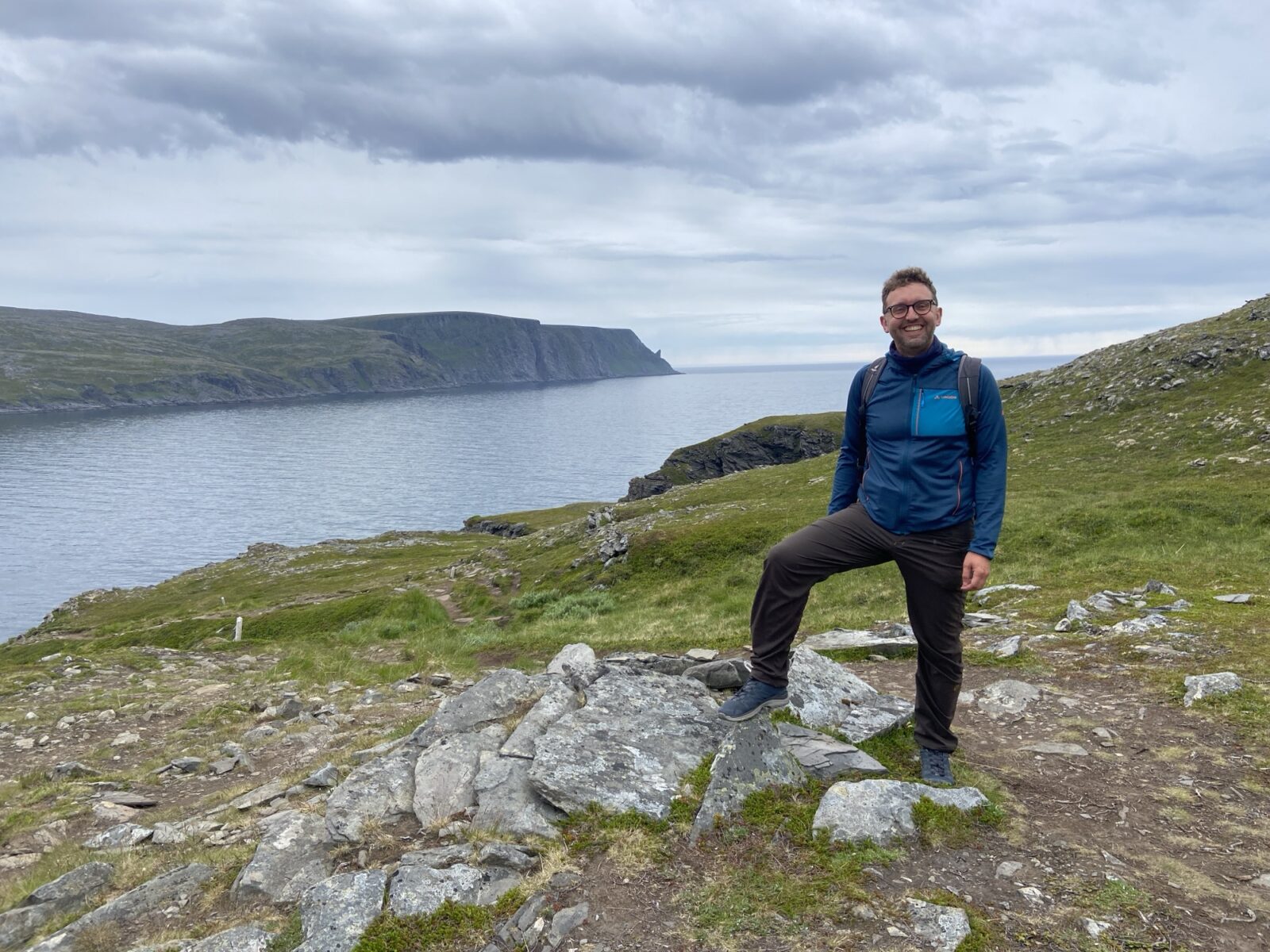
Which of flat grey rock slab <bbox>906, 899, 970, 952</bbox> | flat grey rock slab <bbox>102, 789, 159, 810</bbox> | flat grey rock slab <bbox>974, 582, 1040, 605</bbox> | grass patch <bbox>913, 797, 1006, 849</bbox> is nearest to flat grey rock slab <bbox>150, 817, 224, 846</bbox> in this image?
flat grey rock slab <bbox>102, 789, 159, 810</bbox>

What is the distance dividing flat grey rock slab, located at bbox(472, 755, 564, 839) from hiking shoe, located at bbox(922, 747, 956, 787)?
3892 mm

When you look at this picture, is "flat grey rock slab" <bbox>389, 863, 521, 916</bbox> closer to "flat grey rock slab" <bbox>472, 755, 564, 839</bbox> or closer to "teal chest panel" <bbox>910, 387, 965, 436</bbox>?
"flat grey rock slab" <bbox>472, 755, 564, 839</bbox>

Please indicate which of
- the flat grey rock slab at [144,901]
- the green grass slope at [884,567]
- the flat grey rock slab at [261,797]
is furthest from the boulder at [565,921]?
the green grass slope at [884,567]

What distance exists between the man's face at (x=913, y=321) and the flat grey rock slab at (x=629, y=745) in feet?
15.8

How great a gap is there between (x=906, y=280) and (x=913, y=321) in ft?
1.61

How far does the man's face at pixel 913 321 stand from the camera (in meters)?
7.13

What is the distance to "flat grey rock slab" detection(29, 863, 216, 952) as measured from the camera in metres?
6.77

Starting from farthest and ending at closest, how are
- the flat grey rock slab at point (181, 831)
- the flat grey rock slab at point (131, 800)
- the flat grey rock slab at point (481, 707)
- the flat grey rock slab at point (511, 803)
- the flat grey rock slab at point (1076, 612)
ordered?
the flat grey rock slab at point (1076, 612)
the flat grey rock slab at point (131, 800)
the flat grey rock slab at point (481, 707)
the flat grey rock slab at point (181, 831)
the flat grey rock slab at point (511, 803)

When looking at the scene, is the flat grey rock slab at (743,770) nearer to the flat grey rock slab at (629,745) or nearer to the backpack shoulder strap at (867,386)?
the flat grey rock slab at (629,745)

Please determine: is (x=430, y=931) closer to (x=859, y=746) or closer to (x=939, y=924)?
(x=939, y=924)

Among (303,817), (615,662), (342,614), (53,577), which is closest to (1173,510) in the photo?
(615,662)

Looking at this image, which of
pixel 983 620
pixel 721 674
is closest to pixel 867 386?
pixel 721 674

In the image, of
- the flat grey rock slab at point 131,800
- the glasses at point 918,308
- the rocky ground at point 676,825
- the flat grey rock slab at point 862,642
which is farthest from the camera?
the flat grey rock slab at point 862,642

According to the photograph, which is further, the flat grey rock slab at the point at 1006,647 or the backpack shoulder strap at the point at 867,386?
the flat grey rock slab at the point at 1006,647
